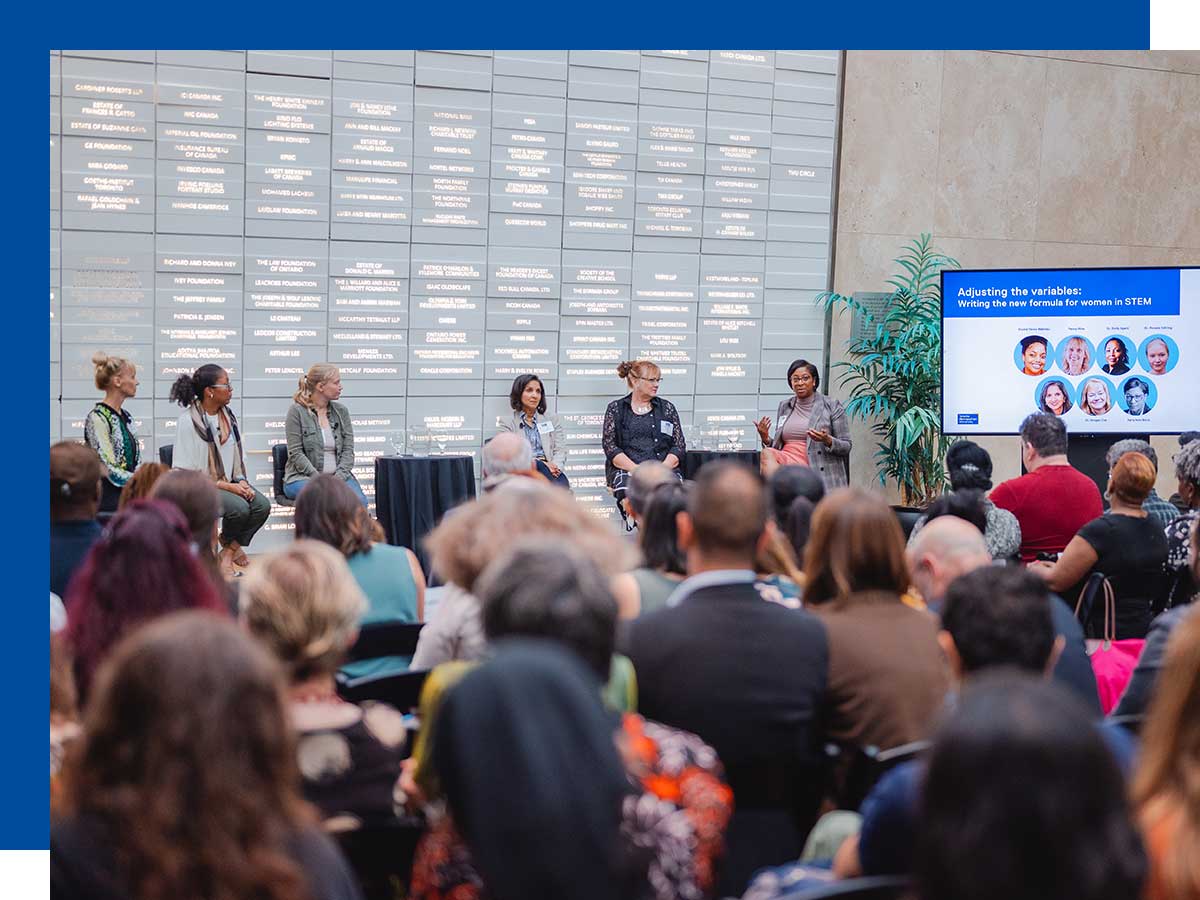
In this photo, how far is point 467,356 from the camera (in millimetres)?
8227

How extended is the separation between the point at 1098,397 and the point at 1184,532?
2.80 meters

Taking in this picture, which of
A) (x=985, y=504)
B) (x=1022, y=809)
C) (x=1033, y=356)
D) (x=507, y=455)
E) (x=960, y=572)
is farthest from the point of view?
(x=1033, y=356)

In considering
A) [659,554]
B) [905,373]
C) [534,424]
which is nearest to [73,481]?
[659,554]

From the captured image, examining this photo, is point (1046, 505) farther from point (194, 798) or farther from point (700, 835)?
point (194, 798)

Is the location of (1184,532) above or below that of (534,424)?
below

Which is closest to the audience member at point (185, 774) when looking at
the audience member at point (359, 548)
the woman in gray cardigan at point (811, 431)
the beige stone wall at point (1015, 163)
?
the audience member at point (359, 548)

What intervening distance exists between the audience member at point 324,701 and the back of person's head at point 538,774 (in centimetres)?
73

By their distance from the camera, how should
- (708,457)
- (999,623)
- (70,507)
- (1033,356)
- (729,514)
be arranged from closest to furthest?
(999,623)
(729,514)
(70,507)
(1033,356)
(708,457)

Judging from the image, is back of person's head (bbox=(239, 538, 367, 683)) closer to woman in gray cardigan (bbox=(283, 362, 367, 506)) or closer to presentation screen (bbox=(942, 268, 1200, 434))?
woman in gray cardigan (bbox=(283, 362, 367, 506))

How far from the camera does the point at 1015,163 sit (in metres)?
9.39

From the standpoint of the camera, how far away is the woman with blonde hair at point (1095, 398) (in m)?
6.73

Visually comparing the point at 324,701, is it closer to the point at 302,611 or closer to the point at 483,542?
the point at 302,611

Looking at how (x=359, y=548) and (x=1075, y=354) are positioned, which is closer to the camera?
(x=359, y=548)

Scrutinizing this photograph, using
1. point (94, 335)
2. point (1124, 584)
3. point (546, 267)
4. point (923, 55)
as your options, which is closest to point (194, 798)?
point (1124, 584)
